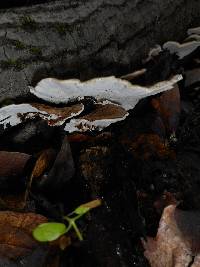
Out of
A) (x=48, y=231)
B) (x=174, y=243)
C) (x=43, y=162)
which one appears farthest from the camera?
(x=43, y=162)

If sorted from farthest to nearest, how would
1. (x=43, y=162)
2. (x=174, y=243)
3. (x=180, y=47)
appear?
(x=180, y=47)
(x=43, y=162)
(x=174, y=243)

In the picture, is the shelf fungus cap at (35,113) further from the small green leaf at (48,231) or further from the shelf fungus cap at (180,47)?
the shelf fungus cap at (180,47)

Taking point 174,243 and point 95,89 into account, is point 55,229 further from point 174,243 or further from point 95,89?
point 95,89

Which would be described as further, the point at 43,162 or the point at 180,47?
the point at 180,47

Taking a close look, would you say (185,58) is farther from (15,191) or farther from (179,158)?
(15,191)

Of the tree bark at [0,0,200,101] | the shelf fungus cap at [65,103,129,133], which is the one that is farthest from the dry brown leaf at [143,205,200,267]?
the tree bark at [0,0,200,101]

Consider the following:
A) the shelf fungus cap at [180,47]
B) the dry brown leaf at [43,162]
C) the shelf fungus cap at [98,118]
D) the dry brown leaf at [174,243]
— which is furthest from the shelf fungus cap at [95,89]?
the dry brown leaf at [174,243]

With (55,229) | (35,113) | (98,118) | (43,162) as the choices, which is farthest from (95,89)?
(55,229)
